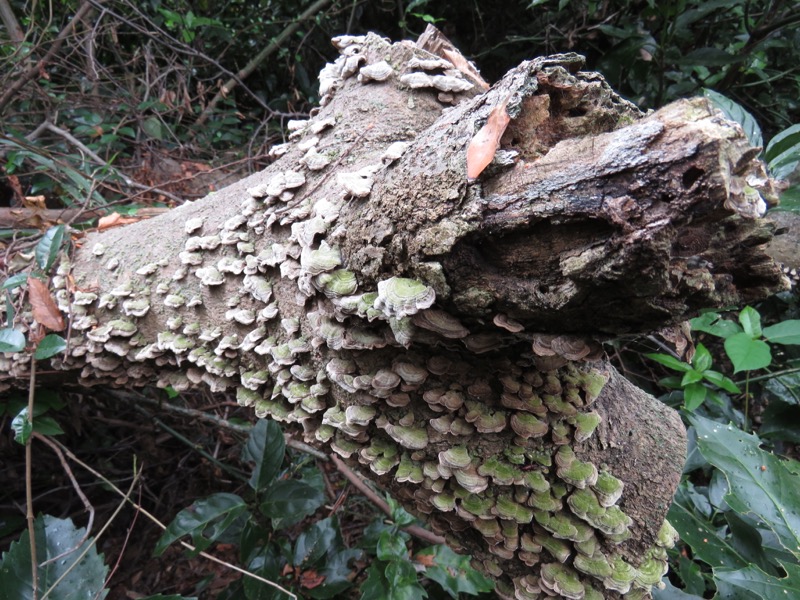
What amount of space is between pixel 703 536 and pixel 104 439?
7.13 ft

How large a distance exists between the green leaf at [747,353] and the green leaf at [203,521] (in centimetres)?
145

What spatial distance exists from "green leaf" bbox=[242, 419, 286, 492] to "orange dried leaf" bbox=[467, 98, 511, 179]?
1.16m

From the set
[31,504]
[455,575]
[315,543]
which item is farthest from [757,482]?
[31,504]

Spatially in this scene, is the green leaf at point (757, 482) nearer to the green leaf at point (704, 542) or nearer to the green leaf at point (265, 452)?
the green leaf at point (704, 542)

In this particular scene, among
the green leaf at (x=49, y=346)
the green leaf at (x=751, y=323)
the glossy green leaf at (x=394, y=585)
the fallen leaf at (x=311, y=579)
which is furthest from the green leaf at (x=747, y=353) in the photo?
the green leaf at (x=49, y=346)

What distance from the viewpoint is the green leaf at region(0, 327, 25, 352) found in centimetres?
107

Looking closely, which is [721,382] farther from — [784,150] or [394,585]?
[394,585]

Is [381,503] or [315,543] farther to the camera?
[381,503]

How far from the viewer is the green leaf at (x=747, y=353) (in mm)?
1235

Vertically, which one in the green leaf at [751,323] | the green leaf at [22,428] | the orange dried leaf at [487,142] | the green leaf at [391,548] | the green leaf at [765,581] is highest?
the orange dried leaf at [487,142]

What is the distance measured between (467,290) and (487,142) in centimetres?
18

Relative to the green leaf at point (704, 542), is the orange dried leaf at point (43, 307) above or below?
above

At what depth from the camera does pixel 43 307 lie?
1.12 meters

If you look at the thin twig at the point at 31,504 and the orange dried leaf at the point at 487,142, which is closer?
the orange dried leaf at the point at 487,142
